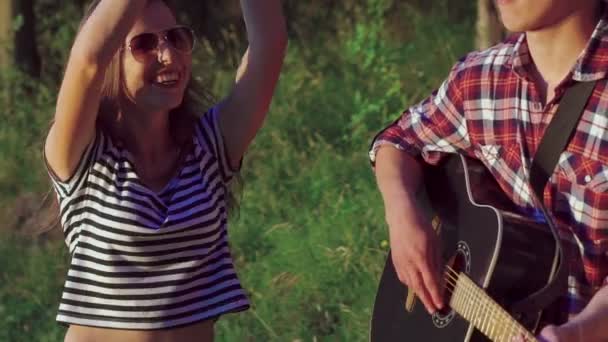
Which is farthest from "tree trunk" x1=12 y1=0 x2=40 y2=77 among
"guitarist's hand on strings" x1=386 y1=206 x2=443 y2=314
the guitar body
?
"guitarist's hand on strings" x1=386 y1=206 x2=443 y2=314

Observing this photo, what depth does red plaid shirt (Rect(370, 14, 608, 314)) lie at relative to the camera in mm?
3252

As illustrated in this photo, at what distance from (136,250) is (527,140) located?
41.9 inches

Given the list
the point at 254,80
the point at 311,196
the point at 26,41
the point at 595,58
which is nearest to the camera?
the point at 595,58

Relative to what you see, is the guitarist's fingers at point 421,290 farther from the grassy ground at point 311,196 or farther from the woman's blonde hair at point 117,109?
the grassy ground at point 311,196

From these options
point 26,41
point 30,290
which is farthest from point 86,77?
point 26,41

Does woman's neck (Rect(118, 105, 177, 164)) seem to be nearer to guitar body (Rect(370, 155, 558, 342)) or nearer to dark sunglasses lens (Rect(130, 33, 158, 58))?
dark sunglasses lens (Rect(130, 33, 158, 58))

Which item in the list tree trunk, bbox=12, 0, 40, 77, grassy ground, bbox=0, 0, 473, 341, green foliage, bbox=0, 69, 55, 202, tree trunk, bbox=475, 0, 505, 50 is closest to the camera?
grassy ground, bbox=0, 0, 473, 341

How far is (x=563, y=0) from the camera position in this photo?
3.32 meters

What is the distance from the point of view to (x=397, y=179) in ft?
12.7

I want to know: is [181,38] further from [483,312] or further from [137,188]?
Result: [483,312]

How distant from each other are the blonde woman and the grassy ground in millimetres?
1954

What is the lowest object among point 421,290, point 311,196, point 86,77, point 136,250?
point 311,196

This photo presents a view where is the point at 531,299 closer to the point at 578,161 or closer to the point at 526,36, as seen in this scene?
the point at 578,161

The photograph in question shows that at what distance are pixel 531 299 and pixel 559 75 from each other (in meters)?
0.54
